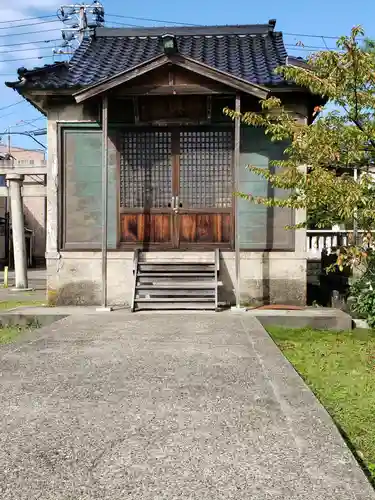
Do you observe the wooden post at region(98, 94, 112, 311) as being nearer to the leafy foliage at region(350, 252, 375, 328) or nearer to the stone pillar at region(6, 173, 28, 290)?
the leafy foliage at region(350, 252, 375, 328)

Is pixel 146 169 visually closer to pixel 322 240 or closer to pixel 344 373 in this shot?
pixel 322 240

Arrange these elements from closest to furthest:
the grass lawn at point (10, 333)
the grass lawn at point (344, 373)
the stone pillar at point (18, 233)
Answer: the grass lawn at point (344, 373) → the grass lawn at point (10, 333) → the stone pillar at point (18, 233)

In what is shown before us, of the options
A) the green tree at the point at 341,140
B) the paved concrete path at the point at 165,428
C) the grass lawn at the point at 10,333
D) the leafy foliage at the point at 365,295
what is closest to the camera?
the paved concrete path at the point at 165,428

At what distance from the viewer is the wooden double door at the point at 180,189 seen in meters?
9.37

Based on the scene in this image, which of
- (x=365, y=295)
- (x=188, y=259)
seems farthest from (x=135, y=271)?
(x=365, y=295)

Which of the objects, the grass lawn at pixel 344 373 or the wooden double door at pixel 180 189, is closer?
the grass lawn at pixel 344 373

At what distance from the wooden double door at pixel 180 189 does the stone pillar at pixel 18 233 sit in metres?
7.63

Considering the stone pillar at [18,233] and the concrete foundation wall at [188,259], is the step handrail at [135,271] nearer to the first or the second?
the concrete foundation wall at [188,259]

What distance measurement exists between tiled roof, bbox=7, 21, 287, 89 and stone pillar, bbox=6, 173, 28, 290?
5.88 metres

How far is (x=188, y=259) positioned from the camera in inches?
365

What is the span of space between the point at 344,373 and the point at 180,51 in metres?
8.62

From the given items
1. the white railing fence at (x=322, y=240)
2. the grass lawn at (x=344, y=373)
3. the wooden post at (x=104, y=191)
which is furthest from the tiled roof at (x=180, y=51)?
the grass lawn at (x=344, y=373)

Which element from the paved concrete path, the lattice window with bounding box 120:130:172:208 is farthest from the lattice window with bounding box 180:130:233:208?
the paved concrete path

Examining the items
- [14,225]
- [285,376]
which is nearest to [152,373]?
[285,376]
